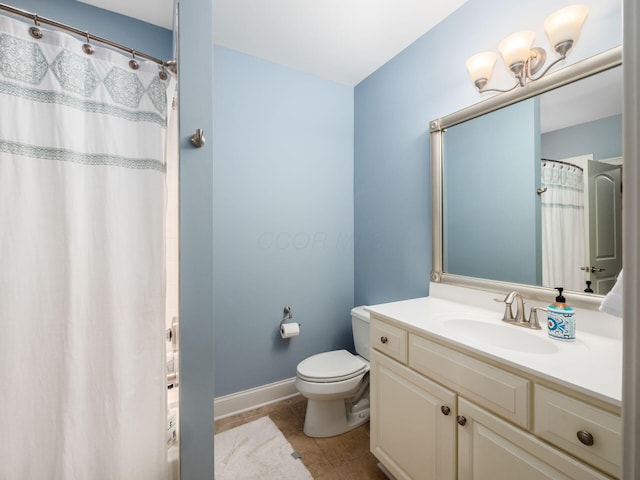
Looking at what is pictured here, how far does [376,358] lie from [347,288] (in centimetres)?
101

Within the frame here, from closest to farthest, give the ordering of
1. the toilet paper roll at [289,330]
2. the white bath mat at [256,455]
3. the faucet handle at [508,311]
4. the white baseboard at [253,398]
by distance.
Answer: the faucet handle at [508,311]
the white bath mat at [256,455]
the white baseboard at [253,398]
the toilet paper roll at [289,330]

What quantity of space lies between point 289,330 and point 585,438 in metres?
1.63

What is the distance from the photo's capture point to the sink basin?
1.10 metres

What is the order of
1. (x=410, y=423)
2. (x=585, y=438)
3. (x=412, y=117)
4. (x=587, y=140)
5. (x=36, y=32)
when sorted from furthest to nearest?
(x=412, y=117) → (x=410, y=423) → (x=587, y=140) → (x=36, y=32) → (x=585, y=438)

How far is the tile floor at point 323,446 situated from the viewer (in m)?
1.49

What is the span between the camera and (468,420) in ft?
3.33

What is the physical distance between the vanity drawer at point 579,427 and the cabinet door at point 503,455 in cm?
4

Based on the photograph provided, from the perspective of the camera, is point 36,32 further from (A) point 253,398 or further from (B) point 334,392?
(A) point 253,398

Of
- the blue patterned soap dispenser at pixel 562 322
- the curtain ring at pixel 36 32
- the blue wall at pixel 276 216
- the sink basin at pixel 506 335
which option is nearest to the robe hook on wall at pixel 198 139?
the curtain ring at pixel 36 32

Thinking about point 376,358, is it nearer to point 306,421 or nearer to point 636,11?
point 306,421

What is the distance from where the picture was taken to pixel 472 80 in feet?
4.72

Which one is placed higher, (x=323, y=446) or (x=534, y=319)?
(x=534, y=319)

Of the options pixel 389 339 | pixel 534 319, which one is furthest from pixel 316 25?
pixel 534 319

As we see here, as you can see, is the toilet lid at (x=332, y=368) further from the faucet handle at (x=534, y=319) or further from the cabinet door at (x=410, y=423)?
the faucet handle at (x=534, y=319)
